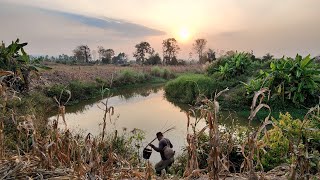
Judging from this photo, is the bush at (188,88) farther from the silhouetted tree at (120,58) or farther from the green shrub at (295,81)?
the silhouetted tree at (120,58)

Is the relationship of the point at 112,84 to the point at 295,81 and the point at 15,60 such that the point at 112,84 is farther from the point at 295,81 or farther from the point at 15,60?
the point at 295,81

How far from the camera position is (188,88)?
54.3 feet

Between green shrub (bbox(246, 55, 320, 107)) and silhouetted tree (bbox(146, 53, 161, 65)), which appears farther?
silhouetted tree (bbox(146, 53, 161, 65))

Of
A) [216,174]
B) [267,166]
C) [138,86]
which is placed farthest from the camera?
[138,86]

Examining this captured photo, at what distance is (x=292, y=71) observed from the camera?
12188 millimetres

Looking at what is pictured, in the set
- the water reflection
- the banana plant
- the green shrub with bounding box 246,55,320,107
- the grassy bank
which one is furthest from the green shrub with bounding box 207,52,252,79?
the banana plant

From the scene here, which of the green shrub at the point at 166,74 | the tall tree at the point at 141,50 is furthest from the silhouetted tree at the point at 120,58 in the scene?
the green shrub at the point at 166,74

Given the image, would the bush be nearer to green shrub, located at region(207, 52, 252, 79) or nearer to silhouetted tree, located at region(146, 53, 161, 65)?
green shrub, located at region(207, 52, 252, 79)

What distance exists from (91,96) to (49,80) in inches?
94.8

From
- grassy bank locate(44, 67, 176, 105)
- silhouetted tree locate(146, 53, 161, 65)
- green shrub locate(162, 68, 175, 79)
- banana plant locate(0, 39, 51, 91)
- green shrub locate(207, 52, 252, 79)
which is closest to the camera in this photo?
banana plant locate(0, 39, 51, 91)

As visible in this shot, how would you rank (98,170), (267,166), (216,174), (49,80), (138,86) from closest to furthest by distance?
(216,174)
(98,170)
(267,166)
(49,80)
(138,86)

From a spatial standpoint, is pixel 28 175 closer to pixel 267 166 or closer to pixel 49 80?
pixel 267 166

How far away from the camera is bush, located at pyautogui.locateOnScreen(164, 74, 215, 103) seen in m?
15.7

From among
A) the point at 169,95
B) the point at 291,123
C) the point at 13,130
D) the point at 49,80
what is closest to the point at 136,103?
the point at 169,95
